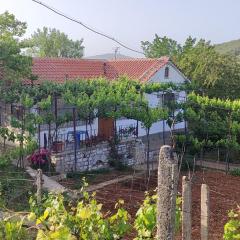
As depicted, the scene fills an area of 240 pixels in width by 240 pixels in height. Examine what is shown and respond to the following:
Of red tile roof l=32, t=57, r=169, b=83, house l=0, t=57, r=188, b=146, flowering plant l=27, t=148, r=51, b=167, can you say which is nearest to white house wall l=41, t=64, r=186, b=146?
house l=0, t=57, r=188, b=146

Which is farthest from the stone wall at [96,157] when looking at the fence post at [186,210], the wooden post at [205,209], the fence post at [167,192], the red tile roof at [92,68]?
the fence post at [167,192]

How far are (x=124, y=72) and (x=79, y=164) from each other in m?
11.5

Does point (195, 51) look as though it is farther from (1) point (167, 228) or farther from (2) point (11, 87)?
(1) point (167, 228)

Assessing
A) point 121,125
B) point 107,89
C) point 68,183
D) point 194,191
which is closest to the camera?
point 194,191

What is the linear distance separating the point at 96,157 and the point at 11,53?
15.1 feet

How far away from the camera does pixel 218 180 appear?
14336 mm

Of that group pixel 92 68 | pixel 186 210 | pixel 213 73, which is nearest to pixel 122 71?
pixel 92 68

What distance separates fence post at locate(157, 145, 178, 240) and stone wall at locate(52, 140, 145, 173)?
11094mm

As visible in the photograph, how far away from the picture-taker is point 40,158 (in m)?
13.9

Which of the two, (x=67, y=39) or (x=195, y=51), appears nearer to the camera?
(x=195, y=51)

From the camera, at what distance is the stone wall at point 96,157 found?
1455 cm

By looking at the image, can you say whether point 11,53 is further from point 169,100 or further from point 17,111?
point 169,100

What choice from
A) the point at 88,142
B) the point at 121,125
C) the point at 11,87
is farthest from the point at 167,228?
the point at 121,125

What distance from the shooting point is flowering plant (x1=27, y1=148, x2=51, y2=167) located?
13859 mm
